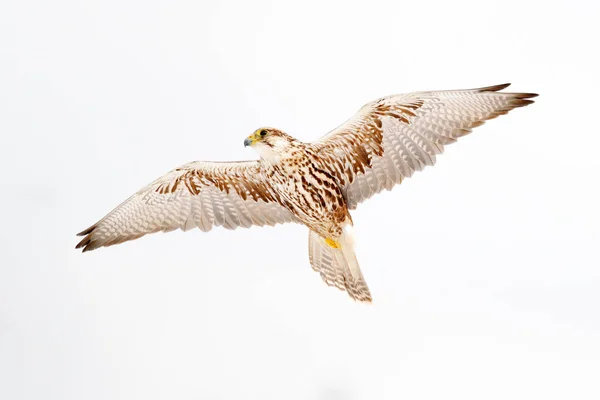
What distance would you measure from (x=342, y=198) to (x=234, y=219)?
1138 mm

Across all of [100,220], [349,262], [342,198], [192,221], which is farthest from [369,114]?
[100,220]

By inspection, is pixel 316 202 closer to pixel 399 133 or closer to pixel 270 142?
pixel 270 142

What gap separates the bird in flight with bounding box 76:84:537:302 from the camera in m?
6.70

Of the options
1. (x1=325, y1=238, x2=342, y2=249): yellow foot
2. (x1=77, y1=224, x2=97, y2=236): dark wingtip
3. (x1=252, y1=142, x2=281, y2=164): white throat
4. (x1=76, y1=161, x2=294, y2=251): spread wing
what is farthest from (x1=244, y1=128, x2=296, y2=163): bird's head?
(x1=77, y1=224, x2=97, y2=236): dark wingtip

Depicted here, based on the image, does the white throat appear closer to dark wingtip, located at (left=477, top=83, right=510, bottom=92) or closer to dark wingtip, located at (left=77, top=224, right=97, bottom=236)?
dark wingtip, located at (left=77, top=224, right=97, bottom=236)

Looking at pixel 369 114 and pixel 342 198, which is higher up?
pixel 369 114

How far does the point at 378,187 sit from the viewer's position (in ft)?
22.6

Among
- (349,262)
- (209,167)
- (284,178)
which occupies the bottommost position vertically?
(349,262)

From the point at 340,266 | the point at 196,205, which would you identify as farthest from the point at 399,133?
the point at 196,205

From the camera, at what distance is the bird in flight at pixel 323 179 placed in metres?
6.70

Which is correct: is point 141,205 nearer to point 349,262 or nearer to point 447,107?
point 349,262

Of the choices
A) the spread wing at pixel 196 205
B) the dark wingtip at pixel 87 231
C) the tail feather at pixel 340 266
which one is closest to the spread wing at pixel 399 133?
the tail feather at pixel 340 266

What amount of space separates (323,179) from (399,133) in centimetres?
83

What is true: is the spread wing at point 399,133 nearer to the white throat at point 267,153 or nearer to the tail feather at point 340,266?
the white throat at point 267,153
